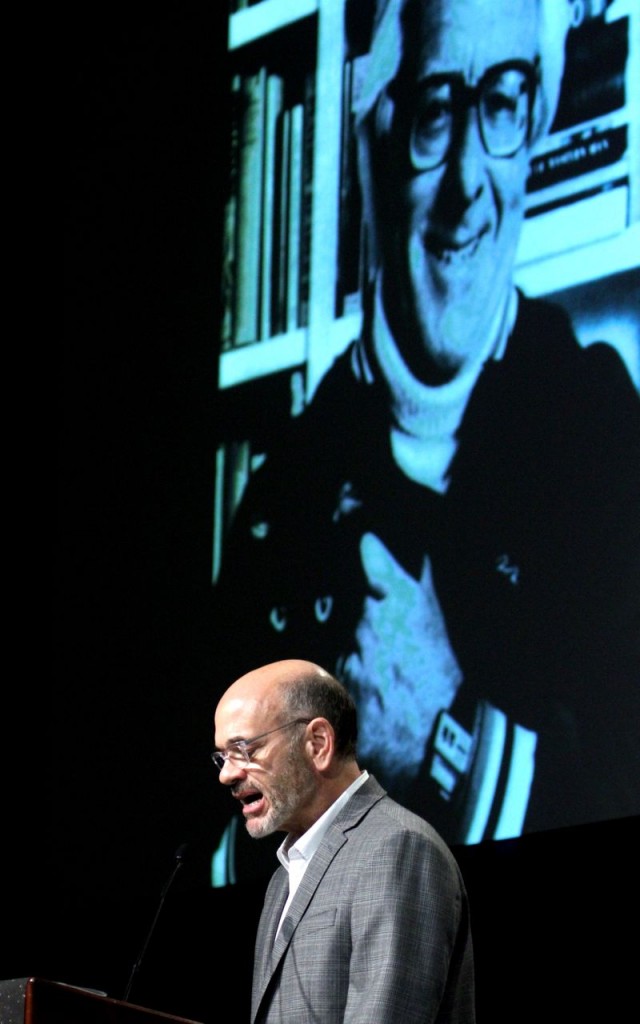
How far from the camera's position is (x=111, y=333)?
17.0 feet

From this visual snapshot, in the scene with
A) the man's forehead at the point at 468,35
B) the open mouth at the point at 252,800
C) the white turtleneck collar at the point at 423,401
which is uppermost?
the man's forehead at the point at 468,35

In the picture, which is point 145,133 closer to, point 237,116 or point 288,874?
point 237,116

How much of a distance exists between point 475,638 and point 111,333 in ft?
6.48

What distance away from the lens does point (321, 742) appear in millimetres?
2877

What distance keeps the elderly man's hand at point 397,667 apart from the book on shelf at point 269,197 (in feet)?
2.76

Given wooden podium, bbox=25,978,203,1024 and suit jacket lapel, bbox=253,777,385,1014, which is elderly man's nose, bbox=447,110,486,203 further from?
wooden podium, bbox=25,978,203,1024

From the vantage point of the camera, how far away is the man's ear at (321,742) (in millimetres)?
2863

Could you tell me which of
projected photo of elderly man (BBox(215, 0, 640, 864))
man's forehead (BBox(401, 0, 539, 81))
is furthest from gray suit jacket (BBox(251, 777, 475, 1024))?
man's forehead (BBox(401, 0, 539, 81))

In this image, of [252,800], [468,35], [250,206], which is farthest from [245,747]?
[250,206]

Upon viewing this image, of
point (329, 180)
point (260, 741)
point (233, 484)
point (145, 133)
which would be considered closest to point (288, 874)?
point (260, 741)

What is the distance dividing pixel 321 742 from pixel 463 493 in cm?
113

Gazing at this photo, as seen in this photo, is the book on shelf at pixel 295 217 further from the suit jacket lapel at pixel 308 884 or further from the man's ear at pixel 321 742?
the suit jacket lapel at pixel 308 884

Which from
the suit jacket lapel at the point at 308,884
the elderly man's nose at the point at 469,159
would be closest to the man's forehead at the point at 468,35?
the elderly man's nose at the point at 469,159

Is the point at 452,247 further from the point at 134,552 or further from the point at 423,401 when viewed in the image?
the point at 134,552
